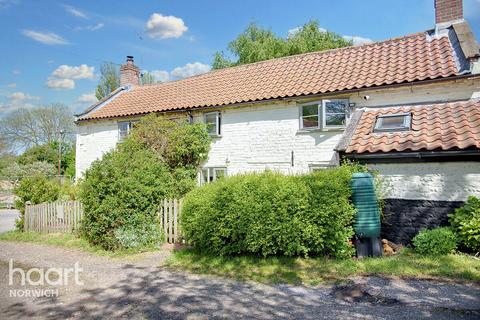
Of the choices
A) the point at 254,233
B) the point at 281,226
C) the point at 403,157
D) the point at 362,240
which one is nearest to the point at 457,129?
the point at 403,157

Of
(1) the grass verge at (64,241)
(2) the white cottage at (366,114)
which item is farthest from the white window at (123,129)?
(1) the grass verge at (64,241)

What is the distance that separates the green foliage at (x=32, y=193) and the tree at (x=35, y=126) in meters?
32.9

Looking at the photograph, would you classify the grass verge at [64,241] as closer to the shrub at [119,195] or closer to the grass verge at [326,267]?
the shrub at [119,195]

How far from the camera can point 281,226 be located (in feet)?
26.0

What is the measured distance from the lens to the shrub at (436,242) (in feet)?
25.8

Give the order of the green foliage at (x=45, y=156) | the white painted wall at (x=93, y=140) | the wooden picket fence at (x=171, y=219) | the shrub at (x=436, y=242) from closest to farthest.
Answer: the shrub at (x=436, y=242) → the wooden picket fence at (x=171, y=219) → the white painted wall at (x=93, y=140) → the green foliage at (x=45, y=156)

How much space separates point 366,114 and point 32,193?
45.0 feet

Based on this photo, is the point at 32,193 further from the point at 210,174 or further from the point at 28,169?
the point at 28,169

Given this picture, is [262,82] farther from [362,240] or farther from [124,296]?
[124,296]

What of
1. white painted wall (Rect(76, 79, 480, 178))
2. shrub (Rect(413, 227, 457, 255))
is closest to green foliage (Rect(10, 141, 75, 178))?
white painted wall (Rect(76, 79, 480, 178))

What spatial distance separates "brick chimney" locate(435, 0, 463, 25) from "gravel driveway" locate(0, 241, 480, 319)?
1151cm

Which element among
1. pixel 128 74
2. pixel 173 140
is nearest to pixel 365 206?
pixel 173 140

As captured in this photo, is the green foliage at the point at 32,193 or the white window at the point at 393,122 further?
the green foliage at the point at 32,193

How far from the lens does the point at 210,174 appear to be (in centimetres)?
1577
